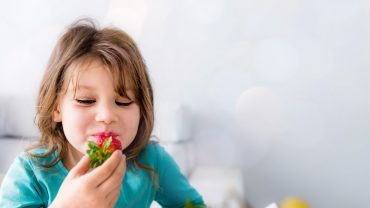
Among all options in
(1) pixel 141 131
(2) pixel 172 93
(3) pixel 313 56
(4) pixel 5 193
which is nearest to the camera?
(4) pixel 5 193

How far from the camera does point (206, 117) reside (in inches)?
60.7

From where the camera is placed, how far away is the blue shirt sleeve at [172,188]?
89cm

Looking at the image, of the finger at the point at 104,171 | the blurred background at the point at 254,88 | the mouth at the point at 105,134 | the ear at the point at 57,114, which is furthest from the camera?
the blurred background at the point at 254,88

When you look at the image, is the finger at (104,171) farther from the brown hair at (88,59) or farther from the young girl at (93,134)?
the brown hair at (88,59)

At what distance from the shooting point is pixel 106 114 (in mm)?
659

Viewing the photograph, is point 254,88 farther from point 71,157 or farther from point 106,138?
point 106,138

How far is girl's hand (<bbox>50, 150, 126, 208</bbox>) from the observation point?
1.85 ft

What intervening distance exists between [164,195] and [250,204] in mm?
777

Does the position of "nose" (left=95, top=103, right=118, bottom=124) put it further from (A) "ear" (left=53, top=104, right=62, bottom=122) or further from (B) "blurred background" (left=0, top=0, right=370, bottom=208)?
(B) "blurred background" (left=0, top=0, right=370, bottom=208)

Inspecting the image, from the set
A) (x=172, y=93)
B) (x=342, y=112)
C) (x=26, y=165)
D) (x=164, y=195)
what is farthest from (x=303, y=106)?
(x=26, y=165)

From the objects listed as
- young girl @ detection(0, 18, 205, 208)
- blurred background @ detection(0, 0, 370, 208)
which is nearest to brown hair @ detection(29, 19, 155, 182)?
young girl @ detection(0, 18, 205, 208)

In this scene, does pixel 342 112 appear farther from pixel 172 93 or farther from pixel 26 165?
pixel 26 165

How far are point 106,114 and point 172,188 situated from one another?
300 millimetres

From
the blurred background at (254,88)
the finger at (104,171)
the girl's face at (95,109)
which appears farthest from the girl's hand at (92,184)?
the blurred background at (254,88)
